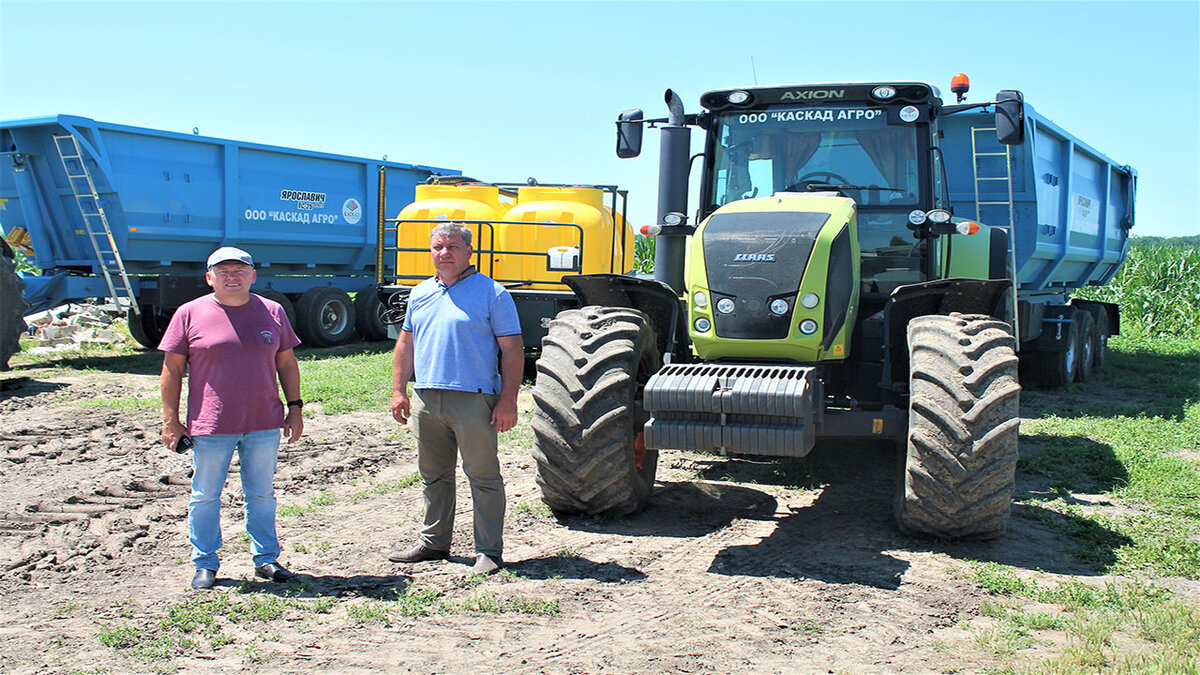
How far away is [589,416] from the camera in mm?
5625

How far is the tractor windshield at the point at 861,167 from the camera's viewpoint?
668cm

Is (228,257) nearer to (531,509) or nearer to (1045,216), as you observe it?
(531,509)

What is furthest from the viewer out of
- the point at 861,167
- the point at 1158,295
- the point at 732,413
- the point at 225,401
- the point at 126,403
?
the point at 1158,295

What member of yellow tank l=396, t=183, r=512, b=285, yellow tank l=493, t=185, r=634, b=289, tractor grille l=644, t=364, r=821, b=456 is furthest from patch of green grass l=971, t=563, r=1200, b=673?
yellow tank l=396, t=183, r=512, b=285

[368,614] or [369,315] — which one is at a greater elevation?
[369,315]

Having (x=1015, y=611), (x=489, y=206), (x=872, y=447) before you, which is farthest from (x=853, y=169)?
(x=489, y=206)

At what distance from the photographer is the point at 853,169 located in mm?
6707

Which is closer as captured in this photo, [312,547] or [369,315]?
[312,547]

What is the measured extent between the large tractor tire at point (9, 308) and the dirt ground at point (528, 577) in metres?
4.44

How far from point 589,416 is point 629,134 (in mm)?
2221

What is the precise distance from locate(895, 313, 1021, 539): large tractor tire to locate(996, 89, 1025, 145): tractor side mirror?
143 cm

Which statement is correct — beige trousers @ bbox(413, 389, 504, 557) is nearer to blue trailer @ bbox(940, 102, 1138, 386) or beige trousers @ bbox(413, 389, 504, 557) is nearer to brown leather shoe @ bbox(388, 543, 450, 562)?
brown leather shoe @ bbox(388, 543, 450, 562)

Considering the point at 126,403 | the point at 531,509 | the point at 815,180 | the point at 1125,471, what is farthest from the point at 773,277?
the point at 126,403

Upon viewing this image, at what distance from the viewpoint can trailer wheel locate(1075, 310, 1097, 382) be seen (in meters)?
12.9
